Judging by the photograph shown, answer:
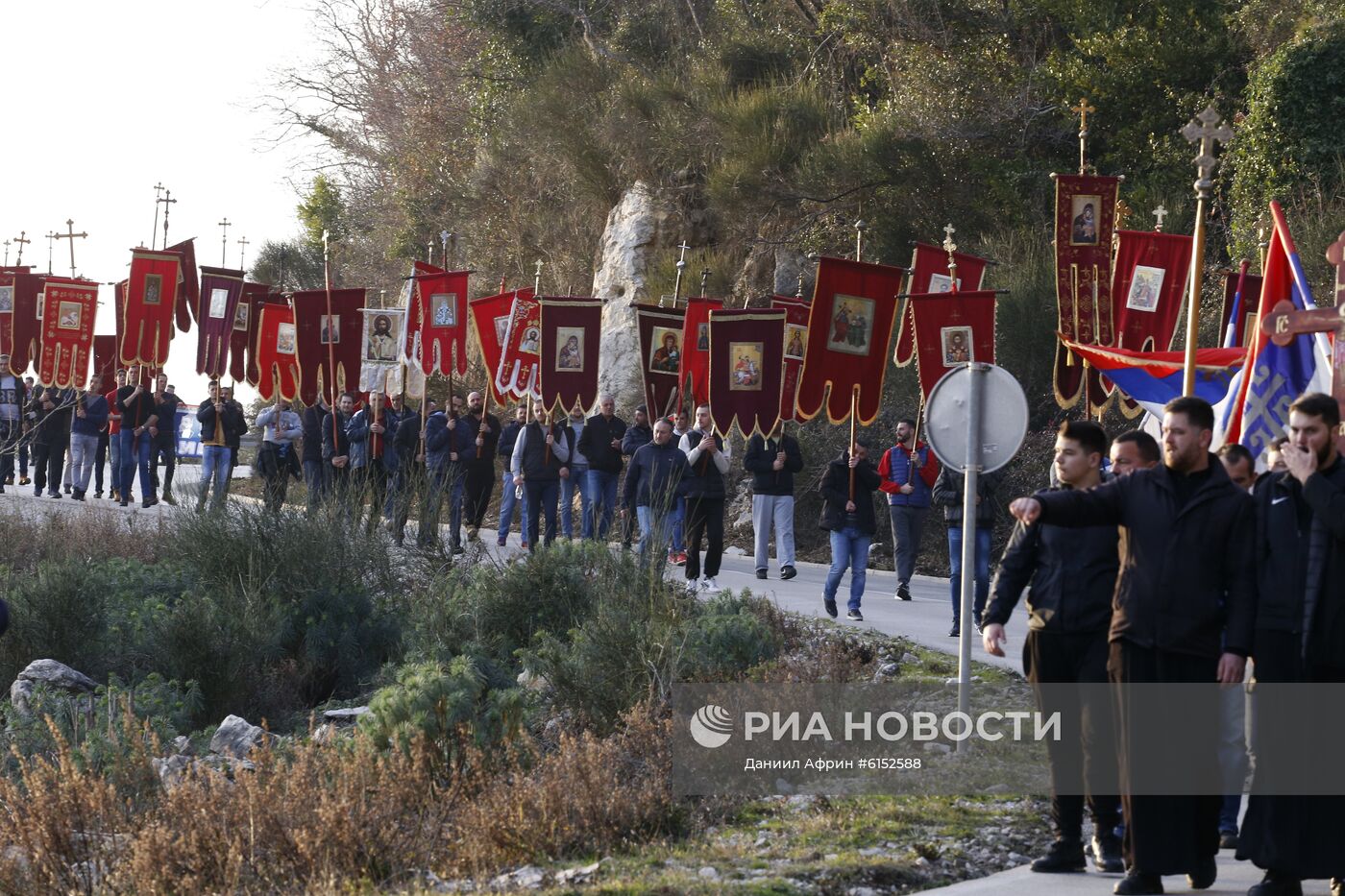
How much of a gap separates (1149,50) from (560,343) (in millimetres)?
10703

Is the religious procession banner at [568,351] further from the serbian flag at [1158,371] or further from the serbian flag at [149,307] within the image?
the serbian flag at [149,307]

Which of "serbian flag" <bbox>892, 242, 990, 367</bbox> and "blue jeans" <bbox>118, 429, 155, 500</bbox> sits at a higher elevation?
"serbian flag" <bbox>892, 242, 990, 367</bbox>

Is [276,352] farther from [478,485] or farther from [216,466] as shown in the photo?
[478,485]

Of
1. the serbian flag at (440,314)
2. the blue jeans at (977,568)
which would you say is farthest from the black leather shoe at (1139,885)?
the serbian flag at (440,314)

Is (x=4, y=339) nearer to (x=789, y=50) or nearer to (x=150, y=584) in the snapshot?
(x=150, y=584)

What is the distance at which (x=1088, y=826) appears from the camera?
8.16 metres

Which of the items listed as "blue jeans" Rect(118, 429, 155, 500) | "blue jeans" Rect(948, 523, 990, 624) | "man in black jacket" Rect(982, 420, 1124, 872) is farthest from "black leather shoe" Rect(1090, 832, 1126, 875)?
"blue jeans" Rect(118, 429, 155, 500)

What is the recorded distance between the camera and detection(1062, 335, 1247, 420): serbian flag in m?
15.0

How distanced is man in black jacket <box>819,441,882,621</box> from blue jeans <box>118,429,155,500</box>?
1343 centimetres

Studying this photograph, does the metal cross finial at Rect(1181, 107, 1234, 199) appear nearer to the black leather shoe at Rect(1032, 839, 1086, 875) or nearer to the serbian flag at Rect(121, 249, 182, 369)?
the black leather shoe at Rect(1032, 839, 1086, 875)

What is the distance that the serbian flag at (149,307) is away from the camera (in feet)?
82.7

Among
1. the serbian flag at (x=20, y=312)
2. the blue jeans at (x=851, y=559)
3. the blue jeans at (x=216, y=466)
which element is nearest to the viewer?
the blue jeans at (x=851, y=559)

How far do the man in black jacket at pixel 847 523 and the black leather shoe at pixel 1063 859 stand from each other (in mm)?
8416

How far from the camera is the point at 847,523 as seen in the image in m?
15.9
